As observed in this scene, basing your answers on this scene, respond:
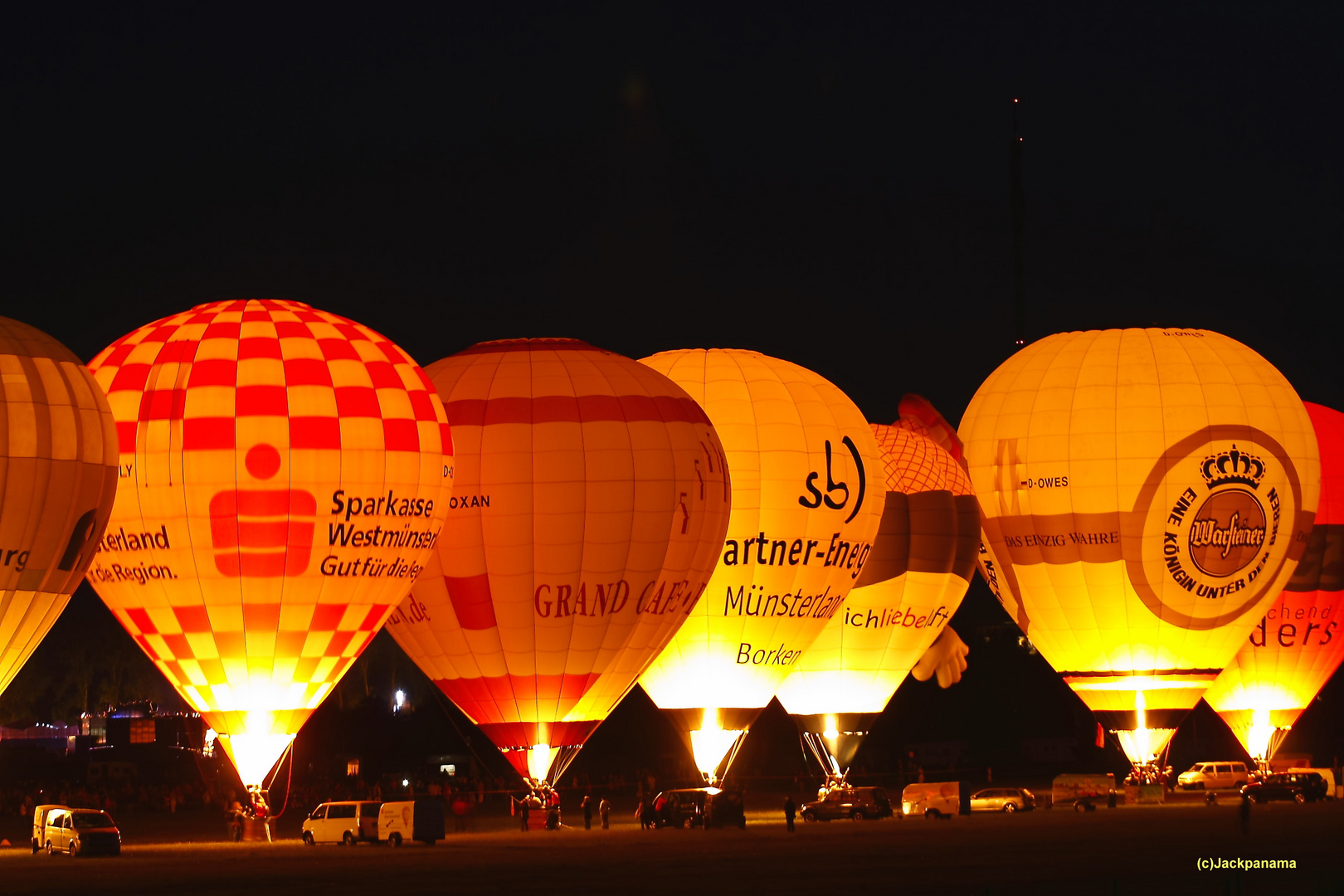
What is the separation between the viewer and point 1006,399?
36.1 metres

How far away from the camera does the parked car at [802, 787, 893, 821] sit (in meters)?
32.4

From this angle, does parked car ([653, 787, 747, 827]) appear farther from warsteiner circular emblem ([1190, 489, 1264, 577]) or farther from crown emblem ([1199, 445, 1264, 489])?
crown emblem ([1199, 445, 1264, 489])

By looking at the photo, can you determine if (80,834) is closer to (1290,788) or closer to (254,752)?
(254,752)

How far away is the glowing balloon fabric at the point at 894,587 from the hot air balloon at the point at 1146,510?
1.24 m

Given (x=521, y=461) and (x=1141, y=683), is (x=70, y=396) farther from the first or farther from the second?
(x=1141, y=683)

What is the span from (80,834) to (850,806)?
12.0 metres

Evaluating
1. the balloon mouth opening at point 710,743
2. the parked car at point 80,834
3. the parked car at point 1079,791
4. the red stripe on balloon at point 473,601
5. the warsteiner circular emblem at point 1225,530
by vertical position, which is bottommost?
the parked car at point 80,834

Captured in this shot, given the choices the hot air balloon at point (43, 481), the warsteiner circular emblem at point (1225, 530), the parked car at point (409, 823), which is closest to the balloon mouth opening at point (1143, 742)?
the warsteiner circular emblem at point (1225, 530)

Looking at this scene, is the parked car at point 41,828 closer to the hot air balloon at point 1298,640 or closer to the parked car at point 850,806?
the parked car at point 850,806

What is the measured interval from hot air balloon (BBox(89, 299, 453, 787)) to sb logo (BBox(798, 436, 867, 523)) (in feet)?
23.0

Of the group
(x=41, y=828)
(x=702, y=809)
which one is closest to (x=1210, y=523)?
(x=702, y=809)

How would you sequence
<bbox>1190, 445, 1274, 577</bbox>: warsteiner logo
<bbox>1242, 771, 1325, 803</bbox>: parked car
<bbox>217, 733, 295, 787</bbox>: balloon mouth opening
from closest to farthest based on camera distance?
<bbox>217, 733, 295, 787</bbox>: balloon mouth opening < <bbox>1190, 445, 1274, 577</bbox>: warsteiner logo < <bbox>1242, 771, 1325, 803</bbox>: parked car

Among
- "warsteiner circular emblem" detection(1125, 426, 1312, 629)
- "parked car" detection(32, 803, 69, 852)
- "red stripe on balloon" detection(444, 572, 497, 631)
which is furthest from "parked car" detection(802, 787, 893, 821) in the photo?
"parked car" detection(32, 803, 69, 852)

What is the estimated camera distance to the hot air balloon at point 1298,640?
37.9 metres
